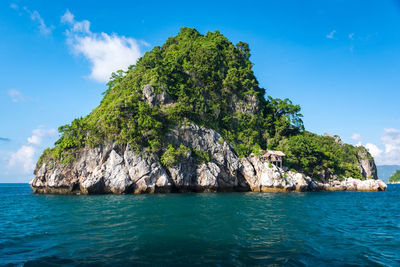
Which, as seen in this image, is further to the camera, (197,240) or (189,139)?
(189,139)

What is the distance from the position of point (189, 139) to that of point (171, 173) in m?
6.83

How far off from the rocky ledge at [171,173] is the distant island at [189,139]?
0.14m

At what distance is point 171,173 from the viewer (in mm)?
33938

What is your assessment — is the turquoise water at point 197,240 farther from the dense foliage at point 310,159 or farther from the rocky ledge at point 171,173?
the dense foliage at point 310,159

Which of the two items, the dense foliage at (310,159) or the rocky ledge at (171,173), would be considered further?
the dense foliage at (310,159)

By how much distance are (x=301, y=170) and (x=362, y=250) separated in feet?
129

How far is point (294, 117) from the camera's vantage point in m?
53.0

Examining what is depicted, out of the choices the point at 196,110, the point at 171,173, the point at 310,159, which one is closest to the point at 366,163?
the point at 310,159

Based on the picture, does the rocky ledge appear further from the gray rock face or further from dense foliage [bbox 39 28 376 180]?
the gray rock face

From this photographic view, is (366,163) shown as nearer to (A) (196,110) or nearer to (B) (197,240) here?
(A) (196,110)

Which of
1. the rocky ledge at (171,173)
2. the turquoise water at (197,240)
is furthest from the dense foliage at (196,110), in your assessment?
the turquoise water at (197,240)

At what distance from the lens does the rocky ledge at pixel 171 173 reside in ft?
103

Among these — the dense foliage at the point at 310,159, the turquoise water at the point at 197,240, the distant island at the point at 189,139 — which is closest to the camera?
the turquoise water at the point at 197,240

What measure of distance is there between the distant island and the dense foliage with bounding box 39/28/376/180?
197mm
